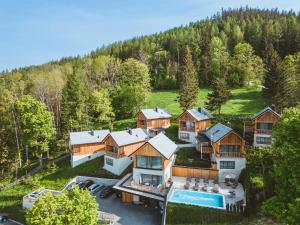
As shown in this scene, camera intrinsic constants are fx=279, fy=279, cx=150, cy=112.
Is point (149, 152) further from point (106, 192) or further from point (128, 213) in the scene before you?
point (106, 192)

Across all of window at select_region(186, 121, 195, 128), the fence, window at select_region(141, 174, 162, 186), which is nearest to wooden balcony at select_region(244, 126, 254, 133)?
window at select_region(186, 121, 195, 128)

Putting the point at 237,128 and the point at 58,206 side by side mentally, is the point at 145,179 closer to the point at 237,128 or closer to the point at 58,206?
the point at 58,206

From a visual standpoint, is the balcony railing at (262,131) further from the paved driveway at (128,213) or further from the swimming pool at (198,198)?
the paved driveway at (128,213)

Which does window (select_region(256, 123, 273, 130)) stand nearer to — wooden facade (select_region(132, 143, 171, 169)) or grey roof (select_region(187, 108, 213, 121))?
grey roof (select_region(187, 108, 213, 121))

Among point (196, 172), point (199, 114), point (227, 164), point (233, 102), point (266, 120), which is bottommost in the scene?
point (196, 172)

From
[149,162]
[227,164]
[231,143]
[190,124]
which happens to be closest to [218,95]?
[190,124]

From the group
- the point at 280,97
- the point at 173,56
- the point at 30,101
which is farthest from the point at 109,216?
the point at 173,56
